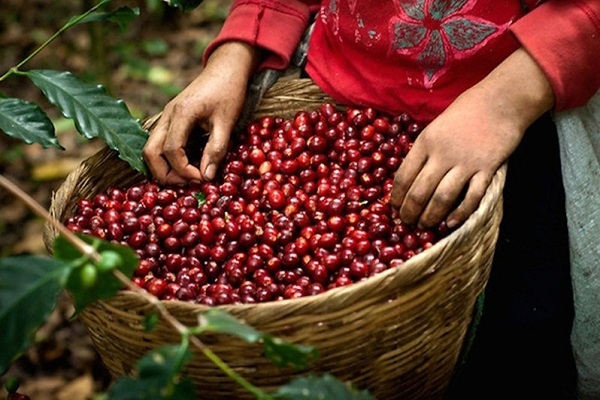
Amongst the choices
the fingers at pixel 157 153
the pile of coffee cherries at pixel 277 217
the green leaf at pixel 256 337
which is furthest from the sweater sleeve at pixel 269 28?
the green leaf at pixel 256 337

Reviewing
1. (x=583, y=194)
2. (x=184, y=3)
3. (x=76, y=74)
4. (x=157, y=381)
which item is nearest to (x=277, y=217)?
(x=184, y=3)

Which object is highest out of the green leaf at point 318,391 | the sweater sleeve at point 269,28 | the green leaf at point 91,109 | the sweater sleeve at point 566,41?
the sweater sleeve at point 566,41

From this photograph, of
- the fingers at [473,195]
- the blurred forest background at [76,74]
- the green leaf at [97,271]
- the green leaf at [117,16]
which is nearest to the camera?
the green leaf at [97,271]

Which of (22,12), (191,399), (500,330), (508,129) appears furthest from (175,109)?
(22,12)

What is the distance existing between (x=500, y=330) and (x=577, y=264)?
0.30 meters

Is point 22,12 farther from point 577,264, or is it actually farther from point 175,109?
point 577,264

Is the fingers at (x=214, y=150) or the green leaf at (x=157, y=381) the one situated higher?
the green leaf at (x=157, y=381)

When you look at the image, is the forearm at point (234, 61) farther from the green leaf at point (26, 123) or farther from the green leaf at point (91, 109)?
the green leaf at point (26, 123)

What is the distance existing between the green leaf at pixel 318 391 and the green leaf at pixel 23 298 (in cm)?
28

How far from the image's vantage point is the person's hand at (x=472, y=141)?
137 cm

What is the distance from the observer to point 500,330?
5.69 ft

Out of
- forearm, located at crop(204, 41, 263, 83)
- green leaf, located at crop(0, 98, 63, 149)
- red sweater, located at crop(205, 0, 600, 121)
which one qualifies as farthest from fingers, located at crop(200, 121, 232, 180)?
green leaf, located at crop(0, 98, 63, 149)

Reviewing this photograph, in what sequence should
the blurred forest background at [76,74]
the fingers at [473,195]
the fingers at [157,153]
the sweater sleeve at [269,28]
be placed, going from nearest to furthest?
the fingers at [473,195] → the fingers at [157,153] → the sweater sleeve at [269,28] → the blurred forest background at [76,74]

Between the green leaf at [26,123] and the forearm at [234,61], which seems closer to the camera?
the green leaf at [26,123]
